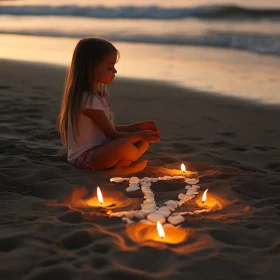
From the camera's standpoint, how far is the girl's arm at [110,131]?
414 centimetres

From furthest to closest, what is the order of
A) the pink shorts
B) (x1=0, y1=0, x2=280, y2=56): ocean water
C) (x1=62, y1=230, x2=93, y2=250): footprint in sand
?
1. (x1=0, y1=0, x2=280, y2=56): ocean water
2. the pink shorts
3. (x1=62, y1=230, x2=93, y2=250): footprint in sand

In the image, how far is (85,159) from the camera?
165 inches

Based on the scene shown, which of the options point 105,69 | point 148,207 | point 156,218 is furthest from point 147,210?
point 105,69

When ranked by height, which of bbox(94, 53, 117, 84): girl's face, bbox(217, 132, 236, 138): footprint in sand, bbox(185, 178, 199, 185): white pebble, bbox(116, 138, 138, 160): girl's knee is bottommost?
bbox(185, 178, 199, 185): white pebble

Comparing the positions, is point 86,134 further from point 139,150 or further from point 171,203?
point 171,203

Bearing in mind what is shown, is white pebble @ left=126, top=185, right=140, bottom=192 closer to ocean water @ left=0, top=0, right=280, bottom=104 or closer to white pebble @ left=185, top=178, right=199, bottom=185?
white pebble @ left=185, top=178, right=199, bottom=185

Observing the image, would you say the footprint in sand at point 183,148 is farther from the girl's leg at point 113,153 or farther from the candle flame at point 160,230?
the candle flame at point 160,230

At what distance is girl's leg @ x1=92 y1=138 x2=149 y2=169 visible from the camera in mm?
4098

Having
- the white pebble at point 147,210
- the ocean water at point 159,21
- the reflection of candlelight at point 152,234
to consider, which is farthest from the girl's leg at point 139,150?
the ocean water at point 159,21

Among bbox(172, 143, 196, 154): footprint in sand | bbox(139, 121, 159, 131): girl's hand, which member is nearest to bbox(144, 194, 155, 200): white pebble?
bbox(139, 121, 159, 131): girl's hand

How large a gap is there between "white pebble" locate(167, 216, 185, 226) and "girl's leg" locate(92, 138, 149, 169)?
43.5 inches

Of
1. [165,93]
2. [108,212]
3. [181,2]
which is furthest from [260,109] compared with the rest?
[181,2]

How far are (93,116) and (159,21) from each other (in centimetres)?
1366

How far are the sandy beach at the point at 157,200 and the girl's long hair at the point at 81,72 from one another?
518 mm
